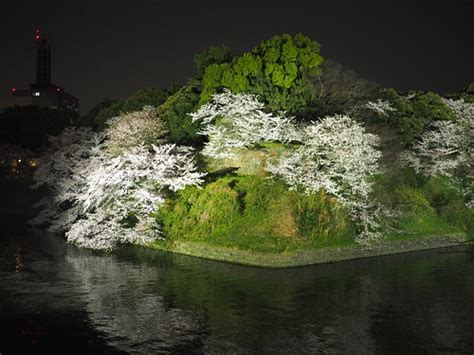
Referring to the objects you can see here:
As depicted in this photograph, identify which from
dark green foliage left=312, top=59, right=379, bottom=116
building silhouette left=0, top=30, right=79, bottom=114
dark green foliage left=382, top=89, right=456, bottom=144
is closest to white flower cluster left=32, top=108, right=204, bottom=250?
dark green foliage left=312, top=59, right=379, bottom=116

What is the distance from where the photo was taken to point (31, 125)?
7631cm

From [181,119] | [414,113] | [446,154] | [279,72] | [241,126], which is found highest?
[279,72]

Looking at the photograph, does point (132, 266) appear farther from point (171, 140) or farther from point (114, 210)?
point (171, 140)

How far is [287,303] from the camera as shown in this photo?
20.1 m

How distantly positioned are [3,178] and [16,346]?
60301mm

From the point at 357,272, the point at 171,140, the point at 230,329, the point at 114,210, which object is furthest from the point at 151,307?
the point at 171,140

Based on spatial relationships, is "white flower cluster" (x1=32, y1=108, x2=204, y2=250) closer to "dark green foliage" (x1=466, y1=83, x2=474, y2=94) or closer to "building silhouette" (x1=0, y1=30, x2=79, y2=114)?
"dark green foliage" (x1=466, y1=83, x2=474, y2=94)

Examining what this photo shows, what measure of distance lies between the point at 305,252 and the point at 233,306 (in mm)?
9296

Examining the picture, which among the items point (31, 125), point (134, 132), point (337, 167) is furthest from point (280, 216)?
point (31, 125)

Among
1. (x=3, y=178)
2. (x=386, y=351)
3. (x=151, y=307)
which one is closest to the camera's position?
(x=386, y=351)

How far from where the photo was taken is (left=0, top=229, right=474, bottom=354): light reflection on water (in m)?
15.6

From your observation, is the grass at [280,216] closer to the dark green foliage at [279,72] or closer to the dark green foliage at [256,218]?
the dark green foliage at [256,218]

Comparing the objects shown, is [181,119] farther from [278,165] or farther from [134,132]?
[278,165]

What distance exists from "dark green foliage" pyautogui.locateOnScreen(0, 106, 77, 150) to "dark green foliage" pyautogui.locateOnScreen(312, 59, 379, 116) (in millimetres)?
44662
